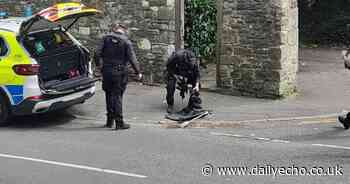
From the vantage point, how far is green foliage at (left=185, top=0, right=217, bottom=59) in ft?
47.0

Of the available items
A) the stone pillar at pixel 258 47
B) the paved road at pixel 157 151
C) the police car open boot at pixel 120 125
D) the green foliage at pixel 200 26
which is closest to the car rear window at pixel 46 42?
the paved road at pixel 157 151

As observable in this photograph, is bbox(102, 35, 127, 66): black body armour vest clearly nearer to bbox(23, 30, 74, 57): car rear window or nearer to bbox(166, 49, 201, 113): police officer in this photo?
bbox(23, 30, 74, 57): car rear window

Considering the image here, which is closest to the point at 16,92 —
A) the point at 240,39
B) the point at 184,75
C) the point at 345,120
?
the point at 184,75

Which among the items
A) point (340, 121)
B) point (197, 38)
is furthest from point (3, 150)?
point (197, 38)

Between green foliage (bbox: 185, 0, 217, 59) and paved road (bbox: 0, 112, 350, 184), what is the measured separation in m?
3.98

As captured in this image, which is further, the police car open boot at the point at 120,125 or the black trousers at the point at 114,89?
the police car open boot at the point at 120,125

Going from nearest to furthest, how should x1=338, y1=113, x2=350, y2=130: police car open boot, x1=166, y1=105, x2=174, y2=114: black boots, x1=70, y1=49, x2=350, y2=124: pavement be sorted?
1. x1=338, y1=113, x2=350, y2=130: police car open boot
2. x1=70, y1=49, x2=350, y2=124: pavement
3. x1=166, y1=105, x2=174, y2=114: black boots

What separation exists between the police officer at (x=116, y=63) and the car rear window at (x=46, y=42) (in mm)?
959

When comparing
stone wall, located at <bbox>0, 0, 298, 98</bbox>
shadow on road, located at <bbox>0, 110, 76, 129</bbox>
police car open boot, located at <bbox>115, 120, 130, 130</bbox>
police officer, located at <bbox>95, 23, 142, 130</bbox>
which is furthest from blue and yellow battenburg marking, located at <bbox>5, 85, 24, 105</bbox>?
stone wall, located at <bbox>0, 0, 298, 98</bbox>

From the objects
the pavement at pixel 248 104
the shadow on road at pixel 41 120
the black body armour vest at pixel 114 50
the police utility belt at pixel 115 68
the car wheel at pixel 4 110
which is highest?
the black body armour vest at pixel 114 50

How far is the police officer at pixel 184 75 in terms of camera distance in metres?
11.2

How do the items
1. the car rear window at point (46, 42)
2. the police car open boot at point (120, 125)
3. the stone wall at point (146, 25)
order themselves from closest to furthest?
the police car open boot at point (120, 125), the car rear window at point (46, 42), the stone wall at point (146, 25)

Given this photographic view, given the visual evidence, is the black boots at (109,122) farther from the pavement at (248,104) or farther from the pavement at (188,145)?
the pavement at (248,104)

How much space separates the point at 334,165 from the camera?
8.08 meters
